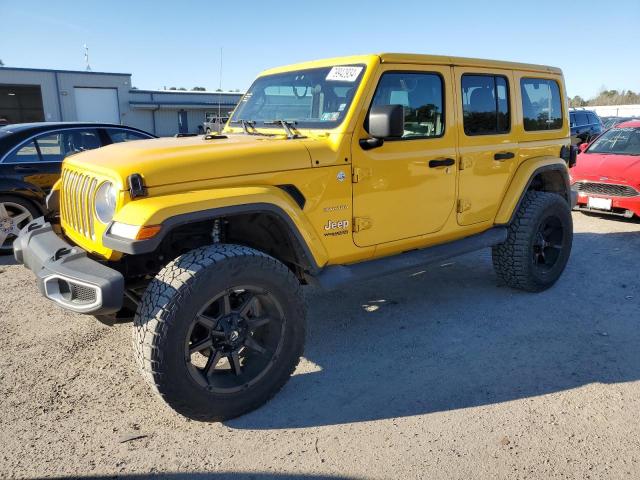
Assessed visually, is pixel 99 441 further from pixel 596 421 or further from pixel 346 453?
pixel 596 421

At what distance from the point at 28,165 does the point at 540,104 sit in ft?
19.2

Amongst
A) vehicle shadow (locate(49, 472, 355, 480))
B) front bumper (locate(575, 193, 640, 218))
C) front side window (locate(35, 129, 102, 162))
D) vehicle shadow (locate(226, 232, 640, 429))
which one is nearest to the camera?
vehicle shadow (locate(49, 472, 355, 480))

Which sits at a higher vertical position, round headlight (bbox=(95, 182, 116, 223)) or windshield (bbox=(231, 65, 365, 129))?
windshield (bbox=(231, 65, 365, 129))

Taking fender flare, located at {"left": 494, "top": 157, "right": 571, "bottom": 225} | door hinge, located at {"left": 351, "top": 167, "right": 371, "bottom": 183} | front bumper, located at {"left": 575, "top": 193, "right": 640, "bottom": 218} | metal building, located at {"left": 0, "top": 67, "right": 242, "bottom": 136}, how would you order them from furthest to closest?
metal building, located at {"left": 0, "top": 67, "right": 242, "bottom": 136}
front bumper, located at {"left": 575, "top": 193, "right": 640, "bottom": 218}
fender flare, located at {"left": 494, "top": 157, "right": 571, "bottom": 225}
door hinge, located at {"left": 351, "top": 167, "right": 371, "bottom": 183}

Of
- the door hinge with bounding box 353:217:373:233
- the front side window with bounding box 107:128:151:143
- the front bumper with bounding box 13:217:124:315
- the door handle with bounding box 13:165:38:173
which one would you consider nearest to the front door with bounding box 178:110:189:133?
the front side window with bounding box 107:128:151:143

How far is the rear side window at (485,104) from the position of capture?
160 inches

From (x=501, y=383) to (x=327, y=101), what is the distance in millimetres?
2242

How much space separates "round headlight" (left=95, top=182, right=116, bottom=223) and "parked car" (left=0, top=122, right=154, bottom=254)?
136 inches

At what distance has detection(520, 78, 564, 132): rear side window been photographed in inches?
182

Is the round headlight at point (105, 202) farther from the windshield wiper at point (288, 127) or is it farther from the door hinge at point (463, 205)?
the door hinge at point (463, 205)

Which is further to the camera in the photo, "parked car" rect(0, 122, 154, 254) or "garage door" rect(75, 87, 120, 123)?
"garage door" rect(75, 87, 120, 123)

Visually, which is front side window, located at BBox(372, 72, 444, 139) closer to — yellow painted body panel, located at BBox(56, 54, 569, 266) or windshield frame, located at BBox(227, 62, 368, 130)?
yellow painted body panel, located at BBox(56, 54, 569, 266)

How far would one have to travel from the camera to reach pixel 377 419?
9.48ft

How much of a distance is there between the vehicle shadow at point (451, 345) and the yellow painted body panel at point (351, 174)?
74 cm
